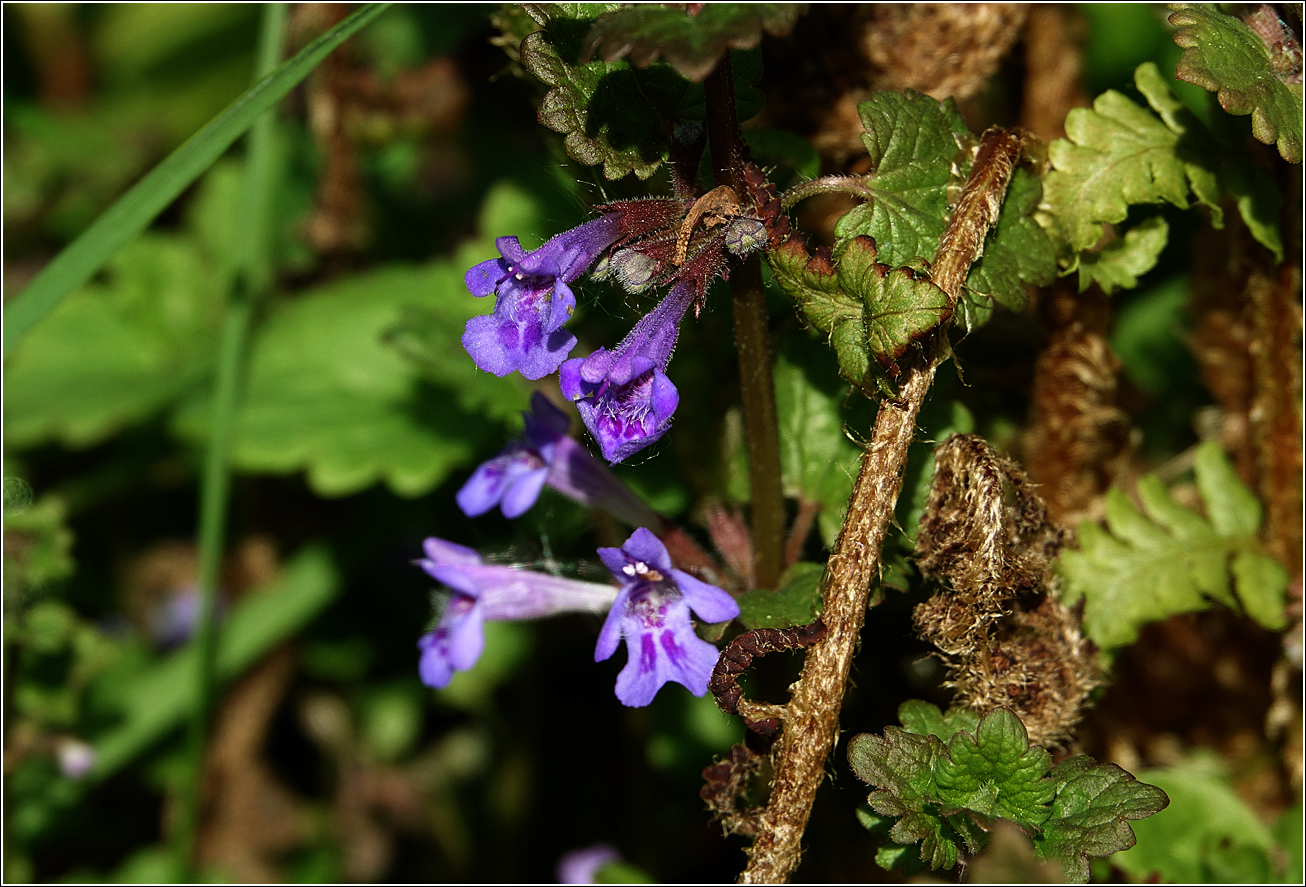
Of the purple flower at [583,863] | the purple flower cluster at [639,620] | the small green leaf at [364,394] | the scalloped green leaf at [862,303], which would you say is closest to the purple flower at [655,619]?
the purple flower cluster at [639,620]

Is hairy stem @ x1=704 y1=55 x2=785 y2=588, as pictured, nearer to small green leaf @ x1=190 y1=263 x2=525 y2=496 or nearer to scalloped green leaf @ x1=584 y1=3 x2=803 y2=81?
scalloped green leaf @ x1=584 y1=3 x2=803 y2=81

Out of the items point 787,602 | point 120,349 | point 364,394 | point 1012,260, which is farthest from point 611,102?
point 120,349

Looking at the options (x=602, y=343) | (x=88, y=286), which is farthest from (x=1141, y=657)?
(x=88, y=286)

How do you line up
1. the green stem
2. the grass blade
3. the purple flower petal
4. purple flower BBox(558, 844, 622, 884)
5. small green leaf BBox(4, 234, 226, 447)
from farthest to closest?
1. small green leaf BBox(4, 234, 226, 447)
2. the green stem
3. purple flower BBox(558, 844, 622, 884)
4. the purple flower petal
5. the grass blade

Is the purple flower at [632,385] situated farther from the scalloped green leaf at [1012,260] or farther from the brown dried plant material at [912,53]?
the brown dried plant material at [912,53]

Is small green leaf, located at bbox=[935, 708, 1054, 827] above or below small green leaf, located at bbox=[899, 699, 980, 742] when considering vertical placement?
above

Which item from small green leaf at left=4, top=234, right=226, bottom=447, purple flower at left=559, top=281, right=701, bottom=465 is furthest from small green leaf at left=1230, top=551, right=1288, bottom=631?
small green leaf at left=4, top=234, right=226, bottom=447
